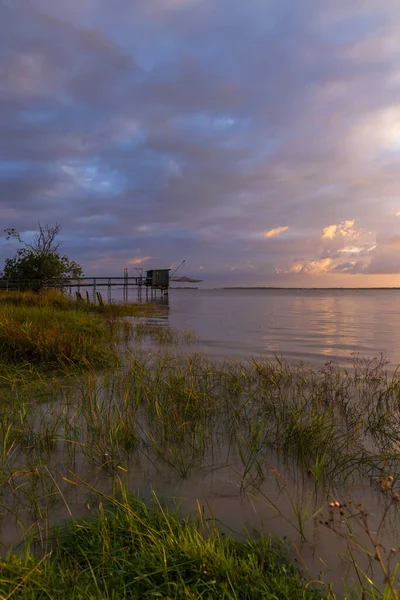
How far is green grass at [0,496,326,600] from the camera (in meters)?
1.84

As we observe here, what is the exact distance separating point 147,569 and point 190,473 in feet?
4.61

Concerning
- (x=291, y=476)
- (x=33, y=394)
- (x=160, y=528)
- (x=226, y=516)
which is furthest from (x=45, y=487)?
(x=33, y=394)

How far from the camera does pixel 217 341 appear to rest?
13.1m

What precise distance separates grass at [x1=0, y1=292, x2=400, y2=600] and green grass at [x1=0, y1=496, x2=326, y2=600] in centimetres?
1

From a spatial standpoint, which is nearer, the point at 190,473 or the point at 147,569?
the point at 147,569

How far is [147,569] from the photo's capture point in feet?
6.62

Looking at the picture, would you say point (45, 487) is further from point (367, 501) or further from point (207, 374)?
point (207, 374)

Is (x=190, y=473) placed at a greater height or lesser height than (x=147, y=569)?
lesser

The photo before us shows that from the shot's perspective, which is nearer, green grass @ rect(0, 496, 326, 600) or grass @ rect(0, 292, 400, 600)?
green grass @ rect(0, 496, 326, 600)

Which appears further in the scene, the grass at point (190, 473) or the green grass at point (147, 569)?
the grass at point (190, 473)

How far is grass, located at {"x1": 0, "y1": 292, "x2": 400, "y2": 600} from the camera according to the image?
1.97 meters

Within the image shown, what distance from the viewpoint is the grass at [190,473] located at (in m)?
1.97

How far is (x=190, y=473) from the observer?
340cm

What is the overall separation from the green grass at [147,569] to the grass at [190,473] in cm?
1
